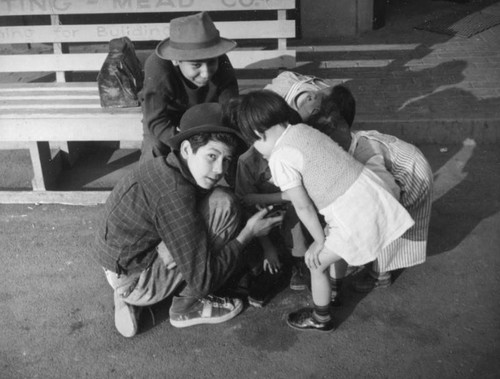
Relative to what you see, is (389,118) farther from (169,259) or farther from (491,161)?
(169,259)

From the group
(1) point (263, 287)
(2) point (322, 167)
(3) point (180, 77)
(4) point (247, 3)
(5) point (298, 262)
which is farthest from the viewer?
(4) point (247, 3)

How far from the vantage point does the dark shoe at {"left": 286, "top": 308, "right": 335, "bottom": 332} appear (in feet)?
10.8

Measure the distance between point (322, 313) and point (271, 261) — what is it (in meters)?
0.49

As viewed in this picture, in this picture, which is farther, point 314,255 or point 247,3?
point 247,3

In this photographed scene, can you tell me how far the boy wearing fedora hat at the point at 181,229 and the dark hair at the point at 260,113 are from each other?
13 cm

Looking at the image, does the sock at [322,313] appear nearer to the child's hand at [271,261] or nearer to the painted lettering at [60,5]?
the child's hand at [271,261]

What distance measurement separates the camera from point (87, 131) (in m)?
4.49

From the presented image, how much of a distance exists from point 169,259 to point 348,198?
0.98m

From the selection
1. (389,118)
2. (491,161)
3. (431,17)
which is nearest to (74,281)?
(389,118)

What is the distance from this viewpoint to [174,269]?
3.33 metres

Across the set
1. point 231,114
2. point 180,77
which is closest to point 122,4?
point 180,77

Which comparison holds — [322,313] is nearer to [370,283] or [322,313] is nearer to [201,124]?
[370,283]

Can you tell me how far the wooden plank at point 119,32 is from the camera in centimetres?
501

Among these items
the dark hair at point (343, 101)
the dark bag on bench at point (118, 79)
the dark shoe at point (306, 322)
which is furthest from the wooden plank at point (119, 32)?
the dark shoe at point (306, 322)
